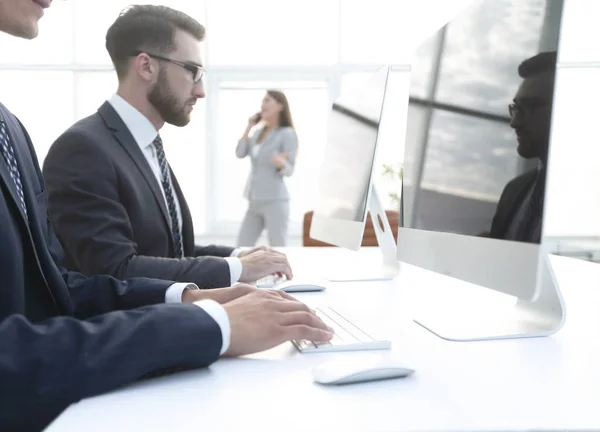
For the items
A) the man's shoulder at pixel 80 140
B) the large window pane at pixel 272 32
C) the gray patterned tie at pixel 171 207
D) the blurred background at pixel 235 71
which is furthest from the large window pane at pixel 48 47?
the man's shoulder at pixel 80 140

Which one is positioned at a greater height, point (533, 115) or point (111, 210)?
point (533, 115)

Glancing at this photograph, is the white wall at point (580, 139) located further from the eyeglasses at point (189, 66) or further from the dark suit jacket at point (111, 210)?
the dark suit jacket at point (111, 210)

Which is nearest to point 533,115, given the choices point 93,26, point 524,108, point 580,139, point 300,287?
point 524,108

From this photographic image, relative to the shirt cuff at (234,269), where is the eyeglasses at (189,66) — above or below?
above

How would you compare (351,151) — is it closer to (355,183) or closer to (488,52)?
(355,183)

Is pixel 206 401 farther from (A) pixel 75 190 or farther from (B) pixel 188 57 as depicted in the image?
(B) pixel 188 57

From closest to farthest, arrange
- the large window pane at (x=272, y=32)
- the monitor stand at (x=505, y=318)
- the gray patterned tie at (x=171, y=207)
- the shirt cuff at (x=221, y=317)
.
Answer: the shirt cuff at (x=221, y=317) < the monitor stand at (x=505, y=318) < the gray patterned tie at (x=171, y=207) < the large window pane at (x=272, y=32)

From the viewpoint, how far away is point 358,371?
2.01 ft

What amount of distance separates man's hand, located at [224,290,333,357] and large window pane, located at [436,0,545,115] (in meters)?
0.40

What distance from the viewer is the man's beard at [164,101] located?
71.8 inches

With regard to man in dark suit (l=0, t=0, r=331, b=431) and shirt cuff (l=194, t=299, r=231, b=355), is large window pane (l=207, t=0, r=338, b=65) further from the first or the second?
shirt cuff (l=194, t=299, r=231, b=355)

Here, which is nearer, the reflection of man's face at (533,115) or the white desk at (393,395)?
the white desk at (393,395)

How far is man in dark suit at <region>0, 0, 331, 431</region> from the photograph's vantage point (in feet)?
1.88

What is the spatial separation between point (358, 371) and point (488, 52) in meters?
0.54
